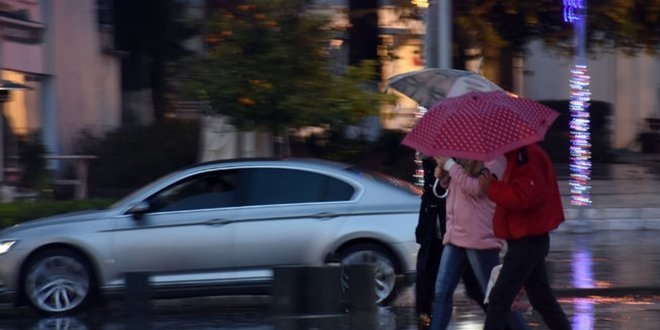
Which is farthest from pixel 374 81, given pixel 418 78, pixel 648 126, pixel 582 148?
pixel 648 126

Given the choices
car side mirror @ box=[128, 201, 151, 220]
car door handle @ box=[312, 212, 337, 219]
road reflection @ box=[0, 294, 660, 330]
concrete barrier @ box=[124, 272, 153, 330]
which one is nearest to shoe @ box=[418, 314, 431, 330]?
road reflection @ box=[0, 294, 660, 330]

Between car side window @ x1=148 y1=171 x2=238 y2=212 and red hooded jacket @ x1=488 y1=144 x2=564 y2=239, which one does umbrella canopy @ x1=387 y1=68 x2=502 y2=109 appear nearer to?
red hooded jacket @ x1=488 y1=144 x2=564 y2=239

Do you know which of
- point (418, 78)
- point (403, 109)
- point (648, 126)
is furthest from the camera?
point (648, 126)

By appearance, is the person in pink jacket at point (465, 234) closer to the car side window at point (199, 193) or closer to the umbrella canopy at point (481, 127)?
the umbrella canopy at point (481, 127)

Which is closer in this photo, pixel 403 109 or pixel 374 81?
pixel 374 81

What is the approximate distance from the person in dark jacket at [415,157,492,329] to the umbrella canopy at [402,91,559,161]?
1098 millimetres

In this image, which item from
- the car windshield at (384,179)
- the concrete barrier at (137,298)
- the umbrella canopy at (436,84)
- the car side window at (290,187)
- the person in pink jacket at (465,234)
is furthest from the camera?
the car windshield at (384,179)

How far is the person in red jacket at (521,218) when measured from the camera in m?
6.48

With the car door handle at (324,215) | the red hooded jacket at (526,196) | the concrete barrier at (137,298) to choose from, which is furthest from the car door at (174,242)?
the concrete barrier at (137,298)

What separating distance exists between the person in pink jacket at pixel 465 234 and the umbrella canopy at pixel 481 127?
1.42 ft

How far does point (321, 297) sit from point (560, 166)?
18.1m

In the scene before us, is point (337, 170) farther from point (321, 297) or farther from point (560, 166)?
point (560, 166)

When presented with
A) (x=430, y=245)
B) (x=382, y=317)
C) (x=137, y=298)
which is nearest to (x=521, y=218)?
(x=430, y=245)

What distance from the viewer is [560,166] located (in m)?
23.2
